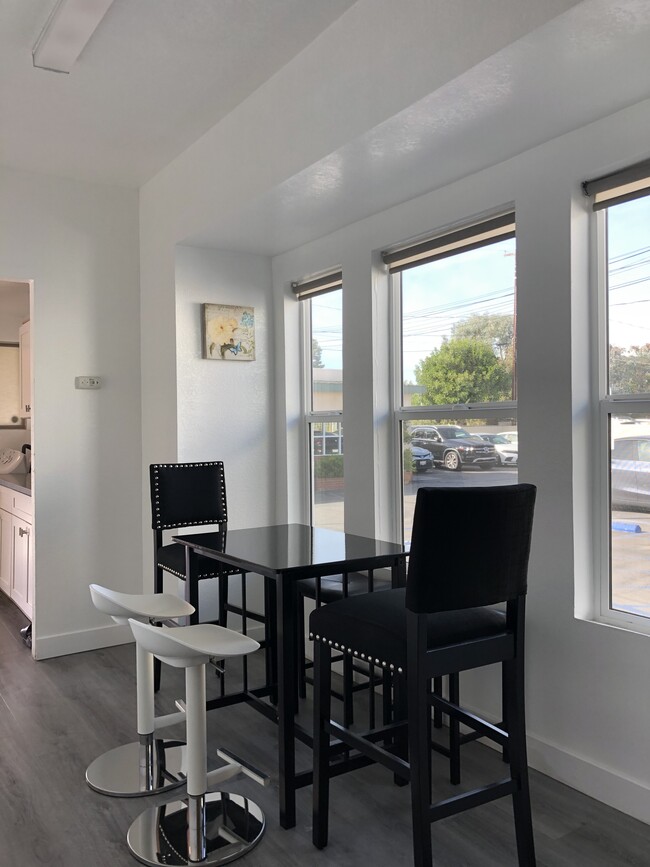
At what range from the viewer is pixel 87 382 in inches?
166

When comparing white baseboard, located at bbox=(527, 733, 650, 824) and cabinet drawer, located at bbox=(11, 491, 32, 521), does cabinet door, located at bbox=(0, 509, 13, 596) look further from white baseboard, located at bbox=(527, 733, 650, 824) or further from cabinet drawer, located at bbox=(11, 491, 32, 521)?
white baseboard, located at bbox=(527, 733, 650, 824)

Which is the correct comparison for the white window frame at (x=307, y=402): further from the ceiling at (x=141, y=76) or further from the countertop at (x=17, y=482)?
the countertop at (x=17, y=482)

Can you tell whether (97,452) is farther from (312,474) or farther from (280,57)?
(280,57)

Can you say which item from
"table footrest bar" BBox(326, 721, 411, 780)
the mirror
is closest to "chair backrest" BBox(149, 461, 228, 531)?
"table footrest bar" BBox(326, 721, 411, 780)

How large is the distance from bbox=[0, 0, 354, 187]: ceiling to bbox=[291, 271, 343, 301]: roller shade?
3.16ft

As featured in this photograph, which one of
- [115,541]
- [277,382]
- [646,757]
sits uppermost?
[277,382]

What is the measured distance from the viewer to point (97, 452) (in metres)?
4.25

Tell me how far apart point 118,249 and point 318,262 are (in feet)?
4.21

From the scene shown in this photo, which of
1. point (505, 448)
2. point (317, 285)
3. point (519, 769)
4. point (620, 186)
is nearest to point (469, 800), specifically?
point (519, 769)

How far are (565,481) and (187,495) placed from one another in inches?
75.1

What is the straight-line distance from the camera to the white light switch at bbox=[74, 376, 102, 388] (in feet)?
13.7

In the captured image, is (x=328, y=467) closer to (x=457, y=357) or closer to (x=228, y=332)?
(x=228, y=332)

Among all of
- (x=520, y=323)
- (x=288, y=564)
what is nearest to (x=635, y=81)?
(x=520, y=323)

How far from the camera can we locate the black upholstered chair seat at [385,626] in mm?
1963
